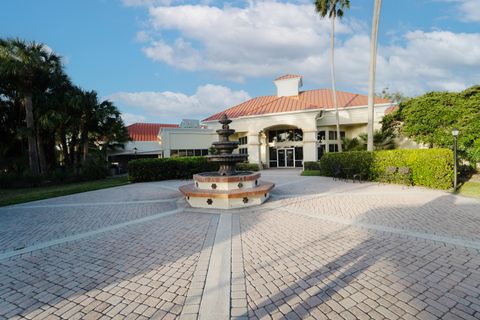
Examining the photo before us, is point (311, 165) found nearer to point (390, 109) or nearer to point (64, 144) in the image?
point (390, 109)

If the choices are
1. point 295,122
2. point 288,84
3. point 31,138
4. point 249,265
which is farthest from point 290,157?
point 249,265

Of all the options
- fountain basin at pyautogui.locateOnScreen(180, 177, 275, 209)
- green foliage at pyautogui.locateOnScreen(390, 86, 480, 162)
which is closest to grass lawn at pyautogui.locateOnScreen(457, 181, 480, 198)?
green foliage at pyautogui.locateOnScreen(390, 86, 480, 162)

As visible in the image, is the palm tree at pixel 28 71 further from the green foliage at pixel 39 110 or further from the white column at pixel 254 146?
the white column at pixel 254 146

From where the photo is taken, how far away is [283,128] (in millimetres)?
28031

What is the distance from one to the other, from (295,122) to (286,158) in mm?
5037

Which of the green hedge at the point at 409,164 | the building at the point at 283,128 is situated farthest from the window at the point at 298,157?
the green hedge at the point at 409,164

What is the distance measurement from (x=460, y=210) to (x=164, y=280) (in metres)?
8.88

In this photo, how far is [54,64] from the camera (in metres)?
21.5

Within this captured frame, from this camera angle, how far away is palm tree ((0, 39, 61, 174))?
1766cm

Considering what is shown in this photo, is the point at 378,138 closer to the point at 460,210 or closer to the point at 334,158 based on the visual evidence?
the point at 334,158

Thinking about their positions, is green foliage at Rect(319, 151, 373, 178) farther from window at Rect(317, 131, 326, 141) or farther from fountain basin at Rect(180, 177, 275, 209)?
fountain basin at Rect(180, 177, 275, 209)

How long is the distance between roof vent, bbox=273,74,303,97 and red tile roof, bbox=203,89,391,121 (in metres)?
0.82

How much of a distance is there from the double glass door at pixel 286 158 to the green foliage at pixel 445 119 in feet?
37.6

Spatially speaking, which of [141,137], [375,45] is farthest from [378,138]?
[141,137]
